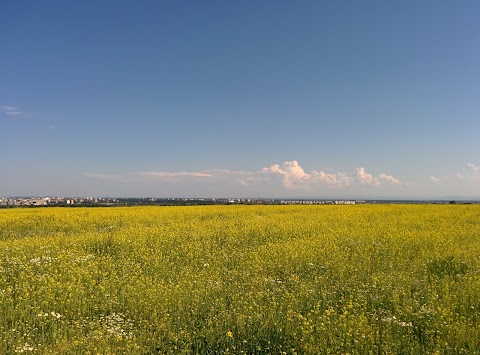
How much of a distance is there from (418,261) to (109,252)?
393 inches

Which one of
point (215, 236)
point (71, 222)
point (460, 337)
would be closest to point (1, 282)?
point (215, 236)

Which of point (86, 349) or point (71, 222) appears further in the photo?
point (71, 222)

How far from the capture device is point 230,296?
720cm

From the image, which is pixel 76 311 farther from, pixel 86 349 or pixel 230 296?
pixel 230 296

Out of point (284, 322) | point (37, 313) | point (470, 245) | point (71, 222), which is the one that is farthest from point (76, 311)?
point (71, 222)

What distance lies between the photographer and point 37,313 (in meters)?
6.38

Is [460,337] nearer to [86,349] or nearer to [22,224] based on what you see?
[86,349]

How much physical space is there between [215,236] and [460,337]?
10155mm

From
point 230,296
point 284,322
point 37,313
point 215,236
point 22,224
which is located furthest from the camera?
point 22,224

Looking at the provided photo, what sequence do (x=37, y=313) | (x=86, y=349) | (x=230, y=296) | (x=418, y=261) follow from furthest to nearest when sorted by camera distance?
(x=418, y=261) → (x=230, y=296) → (x=37, y=313) → (x=86, y=349)

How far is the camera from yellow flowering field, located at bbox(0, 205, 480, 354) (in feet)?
17.4

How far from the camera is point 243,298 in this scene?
279 inches

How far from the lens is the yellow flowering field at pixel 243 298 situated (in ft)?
17.4

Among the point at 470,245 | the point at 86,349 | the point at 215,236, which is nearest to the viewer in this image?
the point at 86,349
